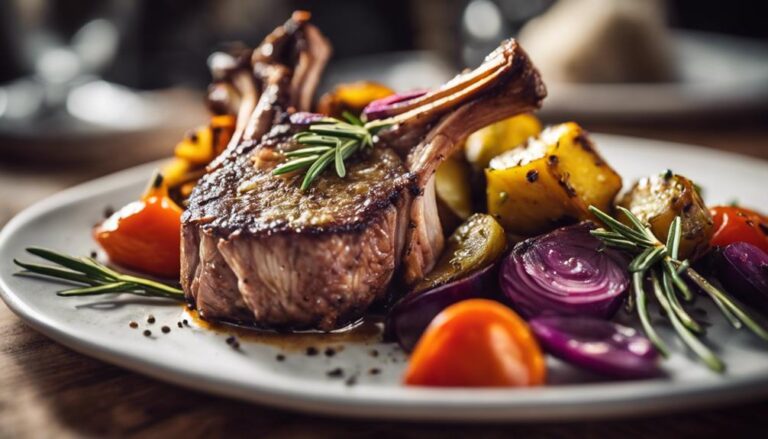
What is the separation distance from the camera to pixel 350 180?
6.83 ft

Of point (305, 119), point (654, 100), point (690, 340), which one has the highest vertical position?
point (305, 119)

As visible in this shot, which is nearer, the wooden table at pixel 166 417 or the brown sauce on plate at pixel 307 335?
the wooden table at pixel 166 417

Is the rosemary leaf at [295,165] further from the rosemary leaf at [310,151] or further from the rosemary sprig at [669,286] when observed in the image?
the rosemary sprig at [669,286]

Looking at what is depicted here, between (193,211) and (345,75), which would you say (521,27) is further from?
(193,211)

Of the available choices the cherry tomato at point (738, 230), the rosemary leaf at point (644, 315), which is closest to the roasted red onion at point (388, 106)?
the rosemary leaf at point (644, 315)

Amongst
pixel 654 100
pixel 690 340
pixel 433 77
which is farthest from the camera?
pixel 433 77

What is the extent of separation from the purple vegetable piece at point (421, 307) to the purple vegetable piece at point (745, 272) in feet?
2.19

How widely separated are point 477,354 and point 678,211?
3.28 feet

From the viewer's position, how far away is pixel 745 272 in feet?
6.36

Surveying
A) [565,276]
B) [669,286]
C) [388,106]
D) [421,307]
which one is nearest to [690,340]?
[669,286]

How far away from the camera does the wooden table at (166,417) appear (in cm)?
150

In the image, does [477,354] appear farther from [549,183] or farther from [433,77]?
[433,77]

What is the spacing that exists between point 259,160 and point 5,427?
0.99 meters

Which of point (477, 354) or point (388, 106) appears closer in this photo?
point (477, 354)
